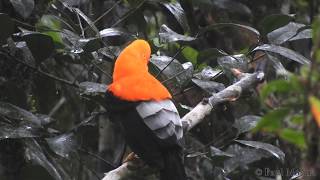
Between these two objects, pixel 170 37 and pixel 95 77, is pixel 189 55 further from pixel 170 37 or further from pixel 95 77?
pixel 95 77

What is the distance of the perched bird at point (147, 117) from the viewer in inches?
97.5

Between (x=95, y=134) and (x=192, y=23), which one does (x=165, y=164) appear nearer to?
(x=95, y=134)

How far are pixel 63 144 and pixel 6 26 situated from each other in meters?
0.66

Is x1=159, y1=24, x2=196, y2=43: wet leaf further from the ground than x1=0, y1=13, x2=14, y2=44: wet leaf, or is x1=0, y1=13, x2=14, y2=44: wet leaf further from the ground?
x1=0, y1=13, x2=14, y2=44: wet leaf

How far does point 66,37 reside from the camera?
3.00 m

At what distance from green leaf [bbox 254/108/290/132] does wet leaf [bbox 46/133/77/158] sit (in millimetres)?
1901

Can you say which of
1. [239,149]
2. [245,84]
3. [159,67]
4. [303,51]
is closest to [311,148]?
[245,84]

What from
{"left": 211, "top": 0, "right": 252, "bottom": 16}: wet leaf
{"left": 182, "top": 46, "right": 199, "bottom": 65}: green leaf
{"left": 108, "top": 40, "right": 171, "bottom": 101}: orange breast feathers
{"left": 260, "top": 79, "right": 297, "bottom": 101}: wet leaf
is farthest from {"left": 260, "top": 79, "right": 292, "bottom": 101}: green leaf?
{"left": 211, "top": 0, "right": 252, "bottom": 16}: wet leaf

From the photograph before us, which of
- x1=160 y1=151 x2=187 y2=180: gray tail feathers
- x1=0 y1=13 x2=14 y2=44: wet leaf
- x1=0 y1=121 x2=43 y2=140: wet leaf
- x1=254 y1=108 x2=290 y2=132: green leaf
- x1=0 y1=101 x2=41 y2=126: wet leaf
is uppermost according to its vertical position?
x1=254 y1=108 x2=290 y2=132: green leaf

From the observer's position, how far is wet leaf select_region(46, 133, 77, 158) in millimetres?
2789

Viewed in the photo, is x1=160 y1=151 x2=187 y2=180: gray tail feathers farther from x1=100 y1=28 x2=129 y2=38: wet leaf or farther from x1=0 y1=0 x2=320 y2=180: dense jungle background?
x1=100 y1=28 x2=129 y2=38: wet leaf

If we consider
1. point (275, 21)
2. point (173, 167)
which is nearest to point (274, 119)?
point (173, 167)

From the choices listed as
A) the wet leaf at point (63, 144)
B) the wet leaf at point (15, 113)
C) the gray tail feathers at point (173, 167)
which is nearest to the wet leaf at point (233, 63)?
the gray tail feathers at point (173, 167)

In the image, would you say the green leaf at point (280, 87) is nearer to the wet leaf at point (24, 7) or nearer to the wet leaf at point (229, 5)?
the wet leaf at point (24, 7)
